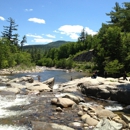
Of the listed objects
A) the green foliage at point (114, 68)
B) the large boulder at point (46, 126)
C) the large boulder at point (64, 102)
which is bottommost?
the large boulder at point (46, 126)

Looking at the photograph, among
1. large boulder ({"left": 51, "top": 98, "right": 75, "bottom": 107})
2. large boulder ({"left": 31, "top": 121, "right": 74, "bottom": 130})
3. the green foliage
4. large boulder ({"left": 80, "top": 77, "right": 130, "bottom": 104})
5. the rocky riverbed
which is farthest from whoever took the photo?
the green foliage

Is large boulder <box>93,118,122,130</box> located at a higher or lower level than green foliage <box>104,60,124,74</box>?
lower

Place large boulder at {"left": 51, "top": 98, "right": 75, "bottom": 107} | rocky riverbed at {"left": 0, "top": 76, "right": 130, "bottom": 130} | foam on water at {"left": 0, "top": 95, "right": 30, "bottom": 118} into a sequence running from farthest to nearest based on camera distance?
1. large boulder at {"left": 51, "top": 98, "right": 75, "bottom": 107}
2. foam on water at {"left": 0, "top": 95, "right": 30, "bottom": 118}
3. rocky riverbed at {"left": 0, "top": 76, "right": 130, "bottom": 130}

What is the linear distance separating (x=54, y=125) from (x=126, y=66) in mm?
39423

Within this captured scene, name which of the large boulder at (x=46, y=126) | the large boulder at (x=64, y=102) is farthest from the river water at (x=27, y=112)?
the large boulder at (x=64, y=102)

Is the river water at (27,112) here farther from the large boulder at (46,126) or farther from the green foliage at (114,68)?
the green foliage at (114,68)

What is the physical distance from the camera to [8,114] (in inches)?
682

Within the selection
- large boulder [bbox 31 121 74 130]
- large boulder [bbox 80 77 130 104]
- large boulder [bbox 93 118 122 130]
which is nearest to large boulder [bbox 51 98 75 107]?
large boulder [bbox 31 121 74 130]

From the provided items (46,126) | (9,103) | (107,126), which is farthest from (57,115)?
(9,103)

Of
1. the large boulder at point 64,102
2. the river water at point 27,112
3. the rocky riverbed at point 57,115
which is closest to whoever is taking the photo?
the rocky riverbed at point 57,115

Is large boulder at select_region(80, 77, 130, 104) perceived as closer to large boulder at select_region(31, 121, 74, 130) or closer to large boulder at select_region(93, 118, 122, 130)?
large boulder at select_region(93, 118, 122, 130)

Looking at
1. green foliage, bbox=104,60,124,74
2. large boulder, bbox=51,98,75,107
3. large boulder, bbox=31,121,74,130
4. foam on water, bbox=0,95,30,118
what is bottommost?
large boulder, bbox=31,121,74,130

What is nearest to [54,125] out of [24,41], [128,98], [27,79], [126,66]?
[128,98]

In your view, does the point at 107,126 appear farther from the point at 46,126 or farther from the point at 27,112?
the point at 27,112
